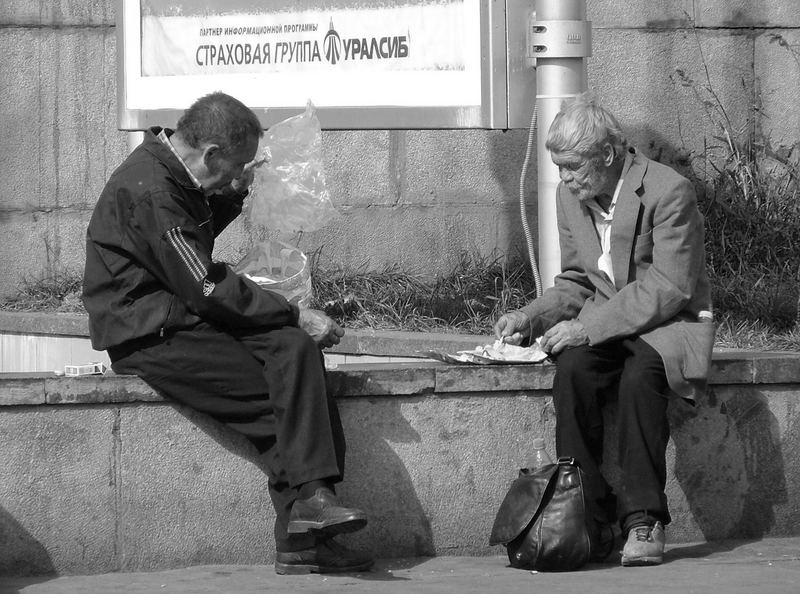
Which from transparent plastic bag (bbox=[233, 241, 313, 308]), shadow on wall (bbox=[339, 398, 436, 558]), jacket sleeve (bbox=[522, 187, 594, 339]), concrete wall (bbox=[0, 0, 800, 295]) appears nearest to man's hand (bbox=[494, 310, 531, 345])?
jacket sleeve (bbox=[522, 187, 594, 339])

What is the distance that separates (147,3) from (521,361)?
279cm

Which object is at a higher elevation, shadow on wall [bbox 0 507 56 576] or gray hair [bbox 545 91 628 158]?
gray hair [bbox 545 91 628 158]

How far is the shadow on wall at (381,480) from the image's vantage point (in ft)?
15.6

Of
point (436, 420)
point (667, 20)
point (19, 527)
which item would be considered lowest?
point (19, 527)

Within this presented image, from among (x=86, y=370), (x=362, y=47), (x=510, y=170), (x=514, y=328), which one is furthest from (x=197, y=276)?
(x=510, y=170)

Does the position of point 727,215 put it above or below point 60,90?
below

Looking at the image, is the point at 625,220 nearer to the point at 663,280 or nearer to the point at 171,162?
the point at 663,280

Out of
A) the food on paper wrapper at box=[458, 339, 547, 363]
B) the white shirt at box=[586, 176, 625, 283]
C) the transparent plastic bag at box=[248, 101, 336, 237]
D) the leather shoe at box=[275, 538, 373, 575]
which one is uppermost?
the transparent plastic bag at box=[248, 101, 336, 237]

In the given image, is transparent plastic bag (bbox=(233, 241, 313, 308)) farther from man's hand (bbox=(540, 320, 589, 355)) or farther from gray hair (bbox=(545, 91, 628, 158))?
gray hair (bbox=(545, 91, 628, 158))

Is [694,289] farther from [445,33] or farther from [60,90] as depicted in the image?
[60,90]

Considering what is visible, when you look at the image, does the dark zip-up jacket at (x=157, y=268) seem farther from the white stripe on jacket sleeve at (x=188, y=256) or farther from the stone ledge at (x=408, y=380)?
the stone ledge at (x=408, y=380)

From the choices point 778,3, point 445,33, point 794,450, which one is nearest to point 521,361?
point 794,450

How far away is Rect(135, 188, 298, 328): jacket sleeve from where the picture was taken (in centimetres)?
428

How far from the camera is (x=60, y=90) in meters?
8.02
